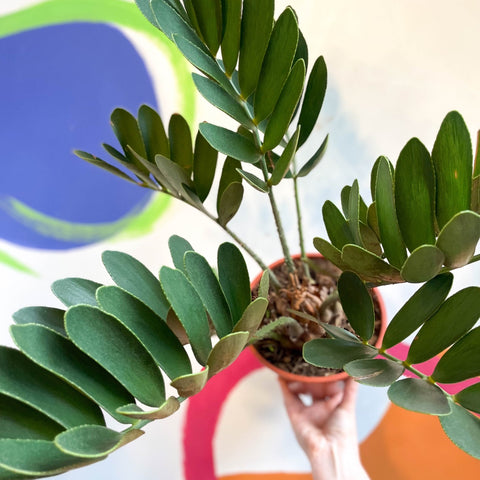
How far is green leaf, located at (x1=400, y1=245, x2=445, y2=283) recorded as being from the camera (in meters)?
0.38

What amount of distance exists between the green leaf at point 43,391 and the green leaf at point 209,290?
13cm

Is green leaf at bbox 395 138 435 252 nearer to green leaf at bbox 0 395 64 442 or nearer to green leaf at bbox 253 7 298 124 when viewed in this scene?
green leaf at bbox 253 7 298 124

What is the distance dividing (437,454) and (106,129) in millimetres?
887

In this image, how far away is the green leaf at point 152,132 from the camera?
0.60 meters

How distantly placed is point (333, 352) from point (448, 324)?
4.1 inches

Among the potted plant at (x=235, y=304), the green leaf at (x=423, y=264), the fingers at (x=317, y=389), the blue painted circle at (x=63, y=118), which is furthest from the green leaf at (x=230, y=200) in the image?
the blue painted circle at (x=63, y=118)

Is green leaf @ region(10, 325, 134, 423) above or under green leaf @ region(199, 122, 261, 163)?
under

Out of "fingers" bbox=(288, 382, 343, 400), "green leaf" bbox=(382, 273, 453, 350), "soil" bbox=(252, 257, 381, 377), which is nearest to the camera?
"green leaf" bbox=(382, 273, 453, 350)

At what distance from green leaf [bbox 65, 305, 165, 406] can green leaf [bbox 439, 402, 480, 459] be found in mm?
234

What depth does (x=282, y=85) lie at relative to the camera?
0.50 m

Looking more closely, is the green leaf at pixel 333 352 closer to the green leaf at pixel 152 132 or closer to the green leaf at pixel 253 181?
the green leaf at pixel 253 181

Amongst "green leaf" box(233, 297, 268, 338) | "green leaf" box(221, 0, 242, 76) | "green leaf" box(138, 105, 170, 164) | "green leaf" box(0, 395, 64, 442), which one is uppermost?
"green leaf" box(221, 0, 242, 76)

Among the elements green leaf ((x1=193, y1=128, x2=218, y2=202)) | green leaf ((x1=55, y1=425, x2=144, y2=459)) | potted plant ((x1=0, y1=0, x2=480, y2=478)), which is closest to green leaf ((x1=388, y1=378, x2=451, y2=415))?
potted plant ((x1=0, y1=0, x2=480, y2=478))

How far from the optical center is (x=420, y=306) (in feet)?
1.51
